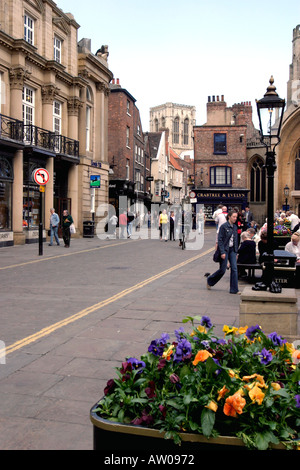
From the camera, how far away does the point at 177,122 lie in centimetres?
11856

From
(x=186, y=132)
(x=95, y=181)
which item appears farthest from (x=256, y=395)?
(x=186, y=132)

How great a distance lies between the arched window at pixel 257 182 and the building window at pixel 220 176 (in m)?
2.55

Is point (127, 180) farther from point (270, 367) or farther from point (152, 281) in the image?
point (270, 367)

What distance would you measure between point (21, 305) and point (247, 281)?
19.0 feet

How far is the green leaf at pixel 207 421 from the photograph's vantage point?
2020 millimetres

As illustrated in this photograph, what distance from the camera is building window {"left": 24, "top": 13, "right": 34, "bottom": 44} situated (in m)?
24.1

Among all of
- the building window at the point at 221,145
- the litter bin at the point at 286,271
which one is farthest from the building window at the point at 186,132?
Result: the litter bin at the point at 286,271

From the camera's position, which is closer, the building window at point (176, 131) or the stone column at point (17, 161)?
the stone column at point (17, 161)

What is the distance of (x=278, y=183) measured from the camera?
50.3m

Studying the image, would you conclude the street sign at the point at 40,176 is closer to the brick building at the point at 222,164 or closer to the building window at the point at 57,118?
the building window at the point at 57,118

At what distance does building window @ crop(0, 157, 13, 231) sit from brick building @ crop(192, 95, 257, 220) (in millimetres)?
31497

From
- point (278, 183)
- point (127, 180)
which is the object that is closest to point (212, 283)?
point (127, 180)

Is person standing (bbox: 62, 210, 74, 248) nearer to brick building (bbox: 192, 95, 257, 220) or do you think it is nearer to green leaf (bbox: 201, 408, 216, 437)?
green leaf (bbox: 201, 408, 216, 437)

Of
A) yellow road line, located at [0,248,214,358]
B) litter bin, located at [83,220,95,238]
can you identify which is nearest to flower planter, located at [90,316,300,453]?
yellow road line, located at [0,248,214,358]
